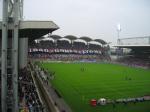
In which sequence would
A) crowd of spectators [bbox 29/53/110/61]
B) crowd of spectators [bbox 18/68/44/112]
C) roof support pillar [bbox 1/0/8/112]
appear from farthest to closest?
crowd of spectators [bbox 29/53/110/61] < crowd of spectators [bbox 18/68/44/112] < roof support pillar [bbox 1/0/8/112]

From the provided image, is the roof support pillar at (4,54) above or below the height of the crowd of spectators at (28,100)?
above

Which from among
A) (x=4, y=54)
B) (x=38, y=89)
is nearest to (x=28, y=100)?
(x=4, y=54)

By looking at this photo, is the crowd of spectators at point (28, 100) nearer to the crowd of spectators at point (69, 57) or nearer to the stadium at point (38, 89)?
the stadium at point (38, 89)

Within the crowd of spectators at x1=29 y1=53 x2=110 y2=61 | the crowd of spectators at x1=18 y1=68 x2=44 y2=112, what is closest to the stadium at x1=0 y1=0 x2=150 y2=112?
the crowd of spectators at x1=18 y1=68 x2=44 y2=112

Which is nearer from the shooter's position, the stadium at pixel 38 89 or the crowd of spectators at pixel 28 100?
the stadium at pixel 38 89

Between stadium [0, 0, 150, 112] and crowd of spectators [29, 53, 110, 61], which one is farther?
crowd of spectators [29, 53, 110, 61]

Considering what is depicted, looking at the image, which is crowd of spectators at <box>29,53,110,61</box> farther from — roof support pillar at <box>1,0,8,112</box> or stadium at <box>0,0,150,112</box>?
roof support pillar at <box>1,0,8,112</box>

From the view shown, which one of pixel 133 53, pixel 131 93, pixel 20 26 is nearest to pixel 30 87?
pixel 20 26

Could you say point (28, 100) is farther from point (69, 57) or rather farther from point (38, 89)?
point (69, 57)

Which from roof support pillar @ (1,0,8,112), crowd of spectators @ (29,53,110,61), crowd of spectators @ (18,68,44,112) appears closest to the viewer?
roof support pillar @ (1,0,8,112)

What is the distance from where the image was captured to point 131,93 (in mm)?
30047

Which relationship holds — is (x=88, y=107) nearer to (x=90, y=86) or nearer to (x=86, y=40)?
(x=90, y=86)

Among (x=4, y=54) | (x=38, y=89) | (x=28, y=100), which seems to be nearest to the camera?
(x=4, y=54)

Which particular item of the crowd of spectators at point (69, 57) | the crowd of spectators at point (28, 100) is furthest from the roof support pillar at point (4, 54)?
the crowd of spectators at point (69, 57)
